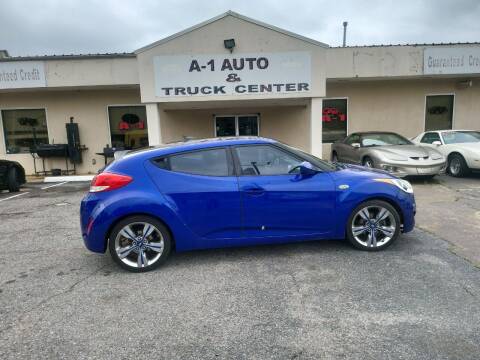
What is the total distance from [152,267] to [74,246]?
1708 millimetres

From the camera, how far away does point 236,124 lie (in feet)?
46.9

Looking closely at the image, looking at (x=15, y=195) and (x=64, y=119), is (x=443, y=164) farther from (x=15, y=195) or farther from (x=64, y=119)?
(x=64, y=119)

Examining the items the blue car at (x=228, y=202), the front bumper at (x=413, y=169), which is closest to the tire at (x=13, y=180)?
the blue car at (x=228, y=202)

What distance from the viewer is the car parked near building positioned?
9716 mm

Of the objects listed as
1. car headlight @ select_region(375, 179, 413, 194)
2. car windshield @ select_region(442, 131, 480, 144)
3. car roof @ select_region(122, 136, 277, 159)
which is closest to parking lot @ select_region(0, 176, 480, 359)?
car headlight @ select_region(375, 179, 413, 194)

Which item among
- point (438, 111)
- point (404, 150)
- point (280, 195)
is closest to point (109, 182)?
point (280, 195)

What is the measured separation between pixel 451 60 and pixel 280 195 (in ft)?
36.7

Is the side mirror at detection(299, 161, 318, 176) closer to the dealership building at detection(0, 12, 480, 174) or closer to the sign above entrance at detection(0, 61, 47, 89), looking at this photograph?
the dealership building at detection(0, 12, 480, 174)

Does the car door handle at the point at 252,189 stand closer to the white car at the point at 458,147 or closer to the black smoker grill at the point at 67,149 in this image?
the white car at the point at 458,147

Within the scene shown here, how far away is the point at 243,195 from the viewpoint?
13.4 feet

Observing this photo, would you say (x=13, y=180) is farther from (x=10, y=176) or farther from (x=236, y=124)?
(x=236, y=124)

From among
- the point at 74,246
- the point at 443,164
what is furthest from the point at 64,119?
the point at 443,164

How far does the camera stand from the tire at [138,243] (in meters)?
4.00

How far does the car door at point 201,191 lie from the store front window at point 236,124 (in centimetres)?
1026
